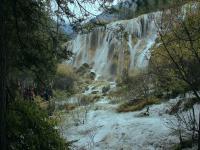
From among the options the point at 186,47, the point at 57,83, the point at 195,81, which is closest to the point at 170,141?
the point at 195,81

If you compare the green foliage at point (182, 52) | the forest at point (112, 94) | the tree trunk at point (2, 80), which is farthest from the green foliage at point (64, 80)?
the tree trunk at point (2, 80)

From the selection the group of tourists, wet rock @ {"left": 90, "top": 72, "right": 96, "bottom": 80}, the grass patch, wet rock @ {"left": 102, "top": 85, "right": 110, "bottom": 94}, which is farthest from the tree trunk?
wet rock @ {"left": 90, "top": 72, "right": 96, "bottom": 80}

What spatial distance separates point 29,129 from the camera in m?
8.02

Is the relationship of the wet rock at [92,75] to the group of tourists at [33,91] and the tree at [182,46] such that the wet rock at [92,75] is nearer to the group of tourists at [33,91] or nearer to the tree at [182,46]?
the group of tourists at [33,91]

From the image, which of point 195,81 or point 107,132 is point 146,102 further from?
point 195,81

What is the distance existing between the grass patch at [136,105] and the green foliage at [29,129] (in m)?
12.3

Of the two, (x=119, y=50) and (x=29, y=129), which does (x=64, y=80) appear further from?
(x=29, y=129)

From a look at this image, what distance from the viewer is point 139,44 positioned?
120ft

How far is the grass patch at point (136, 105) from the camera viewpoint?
20859 mm

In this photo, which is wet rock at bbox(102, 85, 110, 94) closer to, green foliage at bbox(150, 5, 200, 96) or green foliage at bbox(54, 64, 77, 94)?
green foliage at bbox(54, 64, 77, 94)

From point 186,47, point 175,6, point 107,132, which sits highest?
point 175,6

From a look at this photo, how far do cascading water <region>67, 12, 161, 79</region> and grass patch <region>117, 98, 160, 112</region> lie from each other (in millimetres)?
9855

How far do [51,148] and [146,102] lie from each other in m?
13.1

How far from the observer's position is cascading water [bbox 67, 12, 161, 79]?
3503 cm
